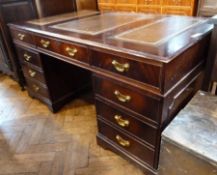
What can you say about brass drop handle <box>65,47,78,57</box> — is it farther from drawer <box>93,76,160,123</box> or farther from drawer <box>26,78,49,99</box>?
drawer <box>26,78,49,99</box>

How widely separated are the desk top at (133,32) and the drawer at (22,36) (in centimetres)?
5

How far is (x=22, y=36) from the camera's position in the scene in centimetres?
157

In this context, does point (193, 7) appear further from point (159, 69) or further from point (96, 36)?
point (159, 69)

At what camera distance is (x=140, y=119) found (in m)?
1.02

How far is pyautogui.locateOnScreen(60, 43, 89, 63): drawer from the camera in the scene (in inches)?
43.3

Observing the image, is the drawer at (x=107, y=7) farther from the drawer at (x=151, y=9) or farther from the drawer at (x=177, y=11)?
the drawer at (x=177, y=11)

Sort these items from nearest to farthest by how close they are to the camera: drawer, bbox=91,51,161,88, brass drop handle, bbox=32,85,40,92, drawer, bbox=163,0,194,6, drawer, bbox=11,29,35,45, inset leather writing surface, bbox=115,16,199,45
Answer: drawer, bbox=91,51,161,88 < inset leather writing surface, bbox=115,16,199,45 < drawer, bbox=11,29,35,45 < brass drop handle, bbox=32,85,40,92 < drawer, bbox=163,0,194,6

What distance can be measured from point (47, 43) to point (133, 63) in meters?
0.71

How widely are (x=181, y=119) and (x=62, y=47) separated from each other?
798 mm

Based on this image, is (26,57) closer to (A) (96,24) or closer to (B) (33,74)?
(B) (33,74)

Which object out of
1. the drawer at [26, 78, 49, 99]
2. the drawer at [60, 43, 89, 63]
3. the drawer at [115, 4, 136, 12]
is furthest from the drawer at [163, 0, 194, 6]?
the drawer at [26, 78, 49, 99]

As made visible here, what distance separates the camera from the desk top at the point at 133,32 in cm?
88

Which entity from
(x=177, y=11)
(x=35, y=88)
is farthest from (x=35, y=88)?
(x=177, y=11)

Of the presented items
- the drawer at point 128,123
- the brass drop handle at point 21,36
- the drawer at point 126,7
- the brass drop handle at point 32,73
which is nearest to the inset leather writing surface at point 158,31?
the drawer at point 128,123
